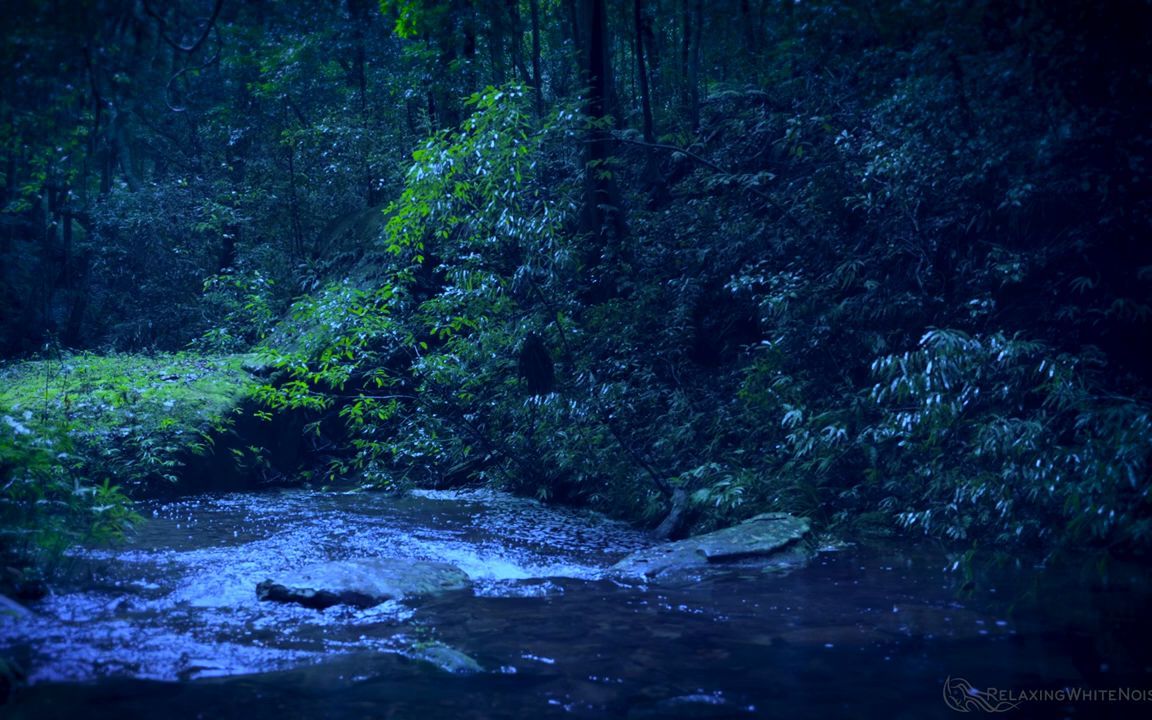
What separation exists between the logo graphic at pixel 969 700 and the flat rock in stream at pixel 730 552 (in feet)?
8.05

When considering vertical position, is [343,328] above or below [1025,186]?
below

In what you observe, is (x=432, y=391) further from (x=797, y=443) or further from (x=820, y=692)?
(x=820, y=692)

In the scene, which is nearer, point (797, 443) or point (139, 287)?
point (797, 443)

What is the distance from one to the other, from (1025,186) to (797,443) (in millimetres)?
2626

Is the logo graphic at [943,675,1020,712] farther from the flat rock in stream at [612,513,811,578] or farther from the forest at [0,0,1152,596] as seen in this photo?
the flat rock in stream at [612,513,811,578]

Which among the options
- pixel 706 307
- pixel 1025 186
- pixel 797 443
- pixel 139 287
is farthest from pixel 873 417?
pixel 139 287

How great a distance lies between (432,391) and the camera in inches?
362

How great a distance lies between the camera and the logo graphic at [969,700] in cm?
332

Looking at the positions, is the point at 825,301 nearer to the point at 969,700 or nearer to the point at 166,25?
the point at 969,700

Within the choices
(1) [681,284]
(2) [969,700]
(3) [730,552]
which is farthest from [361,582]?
(1) [681,284]

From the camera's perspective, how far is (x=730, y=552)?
621 centimetres

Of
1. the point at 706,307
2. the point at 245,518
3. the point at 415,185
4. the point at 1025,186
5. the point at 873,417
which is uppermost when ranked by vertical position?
the point at 415,185

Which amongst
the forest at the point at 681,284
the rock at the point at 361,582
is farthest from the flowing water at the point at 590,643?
the forest at the point at 681,284

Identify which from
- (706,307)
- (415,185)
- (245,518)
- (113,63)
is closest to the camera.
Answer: (113,63)
